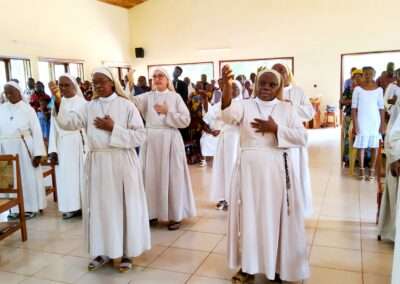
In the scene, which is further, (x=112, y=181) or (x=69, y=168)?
(x=69, y=168)

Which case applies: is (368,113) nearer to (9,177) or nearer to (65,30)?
(9,177)

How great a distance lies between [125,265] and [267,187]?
4.28 feet

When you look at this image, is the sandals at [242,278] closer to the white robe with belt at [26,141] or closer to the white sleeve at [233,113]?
the white sleeve at [233,113]

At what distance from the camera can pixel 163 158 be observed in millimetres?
3744

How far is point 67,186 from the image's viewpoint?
4.18 meters

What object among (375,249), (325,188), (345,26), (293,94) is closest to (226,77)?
(293,94)

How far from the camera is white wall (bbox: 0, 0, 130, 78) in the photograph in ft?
29.8

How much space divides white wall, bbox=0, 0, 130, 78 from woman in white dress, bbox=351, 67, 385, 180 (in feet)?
25.5

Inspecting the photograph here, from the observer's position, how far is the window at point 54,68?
10.2 metres

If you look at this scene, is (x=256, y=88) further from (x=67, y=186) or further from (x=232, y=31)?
(x=232, y=31)

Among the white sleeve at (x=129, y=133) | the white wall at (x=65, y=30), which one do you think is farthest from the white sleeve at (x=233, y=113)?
the white wall at (x=65, y=30)

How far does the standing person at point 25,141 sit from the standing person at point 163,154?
1.28 m

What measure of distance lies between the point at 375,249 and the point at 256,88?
178 cm

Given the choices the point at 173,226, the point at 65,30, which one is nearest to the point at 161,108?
the point at 173,226
